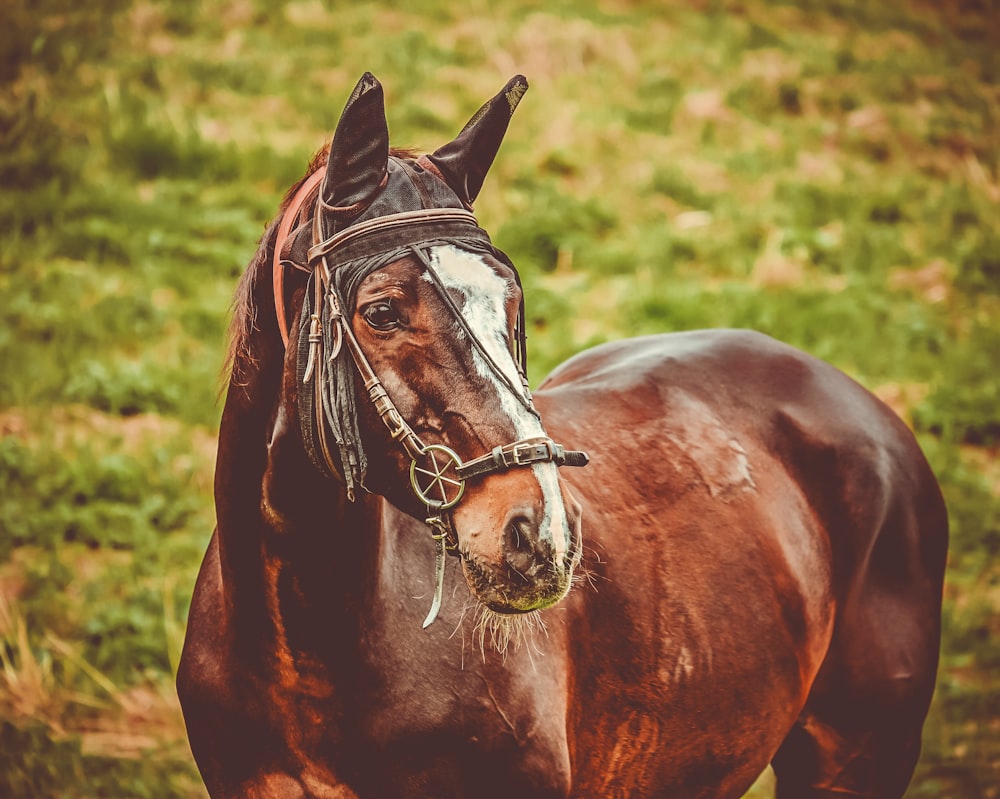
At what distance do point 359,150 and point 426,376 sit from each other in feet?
1.59

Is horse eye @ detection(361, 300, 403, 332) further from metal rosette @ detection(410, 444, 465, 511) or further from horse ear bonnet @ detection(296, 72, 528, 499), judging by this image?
metal rosette @ detection(410, 444, 465, 511)

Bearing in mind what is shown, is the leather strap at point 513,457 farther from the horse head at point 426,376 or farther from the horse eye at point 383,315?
the horse eye at point 383,315

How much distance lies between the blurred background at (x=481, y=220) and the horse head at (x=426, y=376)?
2.71 meters

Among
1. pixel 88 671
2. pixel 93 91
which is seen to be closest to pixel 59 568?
pixel 88 671

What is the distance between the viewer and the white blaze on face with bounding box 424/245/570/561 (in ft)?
5.96

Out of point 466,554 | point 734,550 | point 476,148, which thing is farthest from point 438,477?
point 734,550

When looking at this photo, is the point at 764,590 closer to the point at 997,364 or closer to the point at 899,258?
the point at 997,364

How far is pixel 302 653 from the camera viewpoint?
222cm

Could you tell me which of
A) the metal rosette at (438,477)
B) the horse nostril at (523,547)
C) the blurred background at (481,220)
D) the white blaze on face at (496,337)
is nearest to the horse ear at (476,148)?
the white blaze on face at (496,337)

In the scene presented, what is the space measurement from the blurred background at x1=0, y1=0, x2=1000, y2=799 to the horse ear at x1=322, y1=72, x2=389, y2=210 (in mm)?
2920

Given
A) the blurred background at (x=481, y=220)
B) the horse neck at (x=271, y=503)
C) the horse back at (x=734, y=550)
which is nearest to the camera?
the horse neck at (x=271, y=503)

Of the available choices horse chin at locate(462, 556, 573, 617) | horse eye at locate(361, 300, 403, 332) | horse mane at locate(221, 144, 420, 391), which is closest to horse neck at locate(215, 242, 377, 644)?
horse mane at locate(221, 144, 420, 391)

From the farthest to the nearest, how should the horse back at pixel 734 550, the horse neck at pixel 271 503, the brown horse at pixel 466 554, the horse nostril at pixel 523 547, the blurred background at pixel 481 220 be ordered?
the blurred background at pixel 481 220 < the horse back at pixel 734 550 < the horse neck at pixel 271 503 < the brown horse at pixel 466 554 < the horse nostril at pixel 523 547

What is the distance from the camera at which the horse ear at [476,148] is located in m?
2.26
